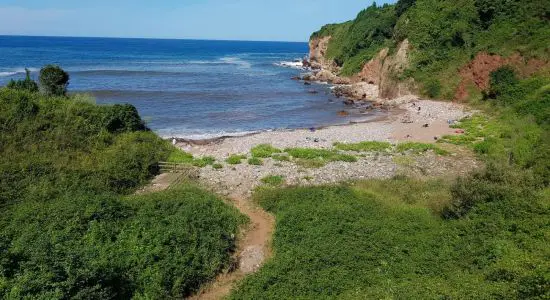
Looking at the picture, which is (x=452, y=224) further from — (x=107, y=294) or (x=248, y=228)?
(x=107, y=294)

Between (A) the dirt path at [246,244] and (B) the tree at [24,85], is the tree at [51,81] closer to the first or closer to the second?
(B) the tree at [24,85]

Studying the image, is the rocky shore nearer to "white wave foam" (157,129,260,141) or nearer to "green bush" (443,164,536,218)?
"white wave foam" (157,129,260,141)

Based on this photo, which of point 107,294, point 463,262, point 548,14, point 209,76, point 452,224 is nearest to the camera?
point 107,294

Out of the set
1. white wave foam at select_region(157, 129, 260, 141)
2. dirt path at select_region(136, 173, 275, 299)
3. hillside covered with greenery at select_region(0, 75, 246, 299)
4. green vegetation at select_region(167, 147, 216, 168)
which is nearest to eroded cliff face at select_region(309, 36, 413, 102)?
white wave foam at select_region(157, 129, 260, 141)

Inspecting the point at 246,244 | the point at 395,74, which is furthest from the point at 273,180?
the point at 395,74

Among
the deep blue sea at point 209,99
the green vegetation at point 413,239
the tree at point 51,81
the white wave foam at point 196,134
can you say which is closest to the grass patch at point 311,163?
the green vegetation at point 413,239

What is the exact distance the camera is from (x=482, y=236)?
13867 millimetres

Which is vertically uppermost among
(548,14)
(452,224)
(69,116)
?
(548,14)

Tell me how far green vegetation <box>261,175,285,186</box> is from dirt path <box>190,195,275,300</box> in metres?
2.30

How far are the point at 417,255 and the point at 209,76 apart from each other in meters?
74.2

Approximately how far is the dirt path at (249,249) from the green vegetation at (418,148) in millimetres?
13884

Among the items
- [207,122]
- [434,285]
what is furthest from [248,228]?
[207,122]

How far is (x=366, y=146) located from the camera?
95.2ft

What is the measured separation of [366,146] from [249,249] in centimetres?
1610
